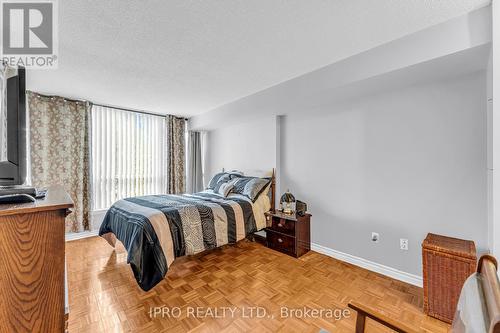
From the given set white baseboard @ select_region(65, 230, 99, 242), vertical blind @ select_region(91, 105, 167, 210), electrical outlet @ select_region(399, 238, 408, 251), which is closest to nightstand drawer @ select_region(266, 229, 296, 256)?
electrical outlet @ select_region(399, 238, 408, 251)

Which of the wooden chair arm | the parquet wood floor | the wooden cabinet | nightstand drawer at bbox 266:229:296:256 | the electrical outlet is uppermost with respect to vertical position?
the wooden cabinet

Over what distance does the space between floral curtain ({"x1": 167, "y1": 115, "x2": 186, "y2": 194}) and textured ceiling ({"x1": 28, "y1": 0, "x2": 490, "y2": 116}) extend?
1767 mm

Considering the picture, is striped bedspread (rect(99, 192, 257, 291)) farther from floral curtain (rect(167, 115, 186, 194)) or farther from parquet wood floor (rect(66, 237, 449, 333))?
floral curtain (rect(167, 115, 186, 194))

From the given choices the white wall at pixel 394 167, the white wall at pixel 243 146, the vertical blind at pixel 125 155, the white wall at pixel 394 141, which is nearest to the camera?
the white wall at pixel 394 141

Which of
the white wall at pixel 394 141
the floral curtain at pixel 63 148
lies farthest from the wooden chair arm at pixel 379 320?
the floral curtain at pixel 63 148

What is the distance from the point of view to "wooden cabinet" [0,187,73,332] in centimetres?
77

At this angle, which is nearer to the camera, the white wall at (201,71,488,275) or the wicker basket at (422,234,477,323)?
the wicker basket at (422,234,477,323)

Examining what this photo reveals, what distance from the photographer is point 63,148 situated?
354 centimetres

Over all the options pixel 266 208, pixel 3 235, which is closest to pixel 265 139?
pixel 266 208

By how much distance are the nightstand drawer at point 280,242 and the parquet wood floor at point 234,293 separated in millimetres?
108

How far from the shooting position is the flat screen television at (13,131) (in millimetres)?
1067

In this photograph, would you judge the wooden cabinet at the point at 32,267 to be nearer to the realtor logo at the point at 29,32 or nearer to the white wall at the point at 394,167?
the realtor logo at the point at 29,32

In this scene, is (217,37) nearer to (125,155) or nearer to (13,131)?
(13,131)

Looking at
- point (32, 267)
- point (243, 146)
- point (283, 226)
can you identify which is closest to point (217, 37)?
point (32, 267)
